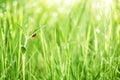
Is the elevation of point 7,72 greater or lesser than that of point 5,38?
lesser

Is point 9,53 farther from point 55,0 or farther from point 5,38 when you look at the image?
point 55,0

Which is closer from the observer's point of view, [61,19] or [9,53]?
[9,53]

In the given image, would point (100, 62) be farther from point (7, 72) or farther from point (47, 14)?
point (47, 14)

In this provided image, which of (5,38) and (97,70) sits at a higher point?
(5,38)

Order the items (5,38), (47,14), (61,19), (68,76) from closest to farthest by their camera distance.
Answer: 1. (68,76)
2. (5,38)
3. (61,19)
4. (47,14)

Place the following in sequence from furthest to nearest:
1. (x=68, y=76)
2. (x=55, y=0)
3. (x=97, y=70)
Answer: (x=55, y=0), (x=97, y=70), (x=68, y=76)

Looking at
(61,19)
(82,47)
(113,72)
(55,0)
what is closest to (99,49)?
(82,47)

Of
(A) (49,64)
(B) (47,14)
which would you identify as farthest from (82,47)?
(B) (47,14)

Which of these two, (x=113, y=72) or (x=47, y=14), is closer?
(x=113, y=72)

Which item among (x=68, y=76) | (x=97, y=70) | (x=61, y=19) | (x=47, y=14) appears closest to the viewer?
(x=68, y=76)
